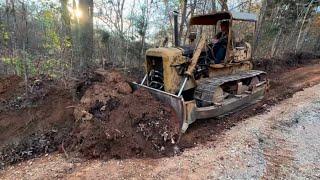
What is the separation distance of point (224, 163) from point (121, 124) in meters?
1.83

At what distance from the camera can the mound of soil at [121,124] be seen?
15.7 ft

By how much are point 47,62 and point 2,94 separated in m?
1.72

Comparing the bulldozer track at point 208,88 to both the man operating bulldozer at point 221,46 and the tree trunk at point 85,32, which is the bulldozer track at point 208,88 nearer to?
the man operating bulldozer at point 221,46

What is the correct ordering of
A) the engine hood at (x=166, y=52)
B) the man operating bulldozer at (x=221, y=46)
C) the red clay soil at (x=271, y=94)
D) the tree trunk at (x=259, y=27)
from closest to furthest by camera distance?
the red clay soil at (x=271, y=94), the engine hood at (x=166, y=52), the man operating bulldozer at (x=221, y=46), the tree trunk at (x=259, y=27)

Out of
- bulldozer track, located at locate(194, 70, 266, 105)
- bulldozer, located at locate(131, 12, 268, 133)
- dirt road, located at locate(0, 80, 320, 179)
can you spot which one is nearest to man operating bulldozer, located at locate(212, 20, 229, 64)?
bulldozer, located at locate(131, 12, 268, 133)

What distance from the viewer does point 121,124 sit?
5117 millimetres

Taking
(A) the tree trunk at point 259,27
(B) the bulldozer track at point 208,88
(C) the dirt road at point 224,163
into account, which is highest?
(A) the tree trunk at point 259,27

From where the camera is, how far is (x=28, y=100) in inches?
233

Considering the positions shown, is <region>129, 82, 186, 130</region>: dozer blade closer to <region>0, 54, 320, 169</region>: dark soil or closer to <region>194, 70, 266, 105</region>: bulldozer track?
<region>0, 54, 320, 169</region>: dark soil

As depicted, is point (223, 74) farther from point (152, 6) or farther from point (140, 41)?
point (152, 6)

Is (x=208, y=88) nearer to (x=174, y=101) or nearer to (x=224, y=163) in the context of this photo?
(x=174, y=101)

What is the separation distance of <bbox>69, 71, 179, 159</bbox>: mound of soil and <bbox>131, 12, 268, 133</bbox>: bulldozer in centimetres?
33

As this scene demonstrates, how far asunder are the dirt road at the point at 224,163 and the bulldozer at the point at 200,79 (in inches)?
28.3

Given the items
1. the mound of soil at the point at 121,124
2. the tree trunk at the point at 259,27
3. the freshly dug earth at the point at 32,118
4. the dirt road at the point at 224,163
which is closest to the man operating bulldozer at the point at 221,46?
the dirt road at the point at 224,163
